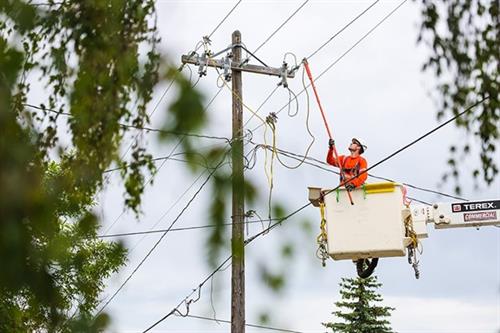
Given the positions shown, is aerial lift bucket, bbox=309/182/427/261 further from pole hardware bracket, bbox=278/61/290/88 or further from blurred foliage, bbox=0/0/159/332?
blurred foliage, bbox=0/0/159/332

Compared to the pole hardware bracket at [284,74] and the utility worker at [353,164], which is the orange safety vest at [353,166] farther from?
the pole hardware bracket at [284,74]

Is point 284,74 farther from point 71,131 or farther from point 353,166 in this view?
point 71,131

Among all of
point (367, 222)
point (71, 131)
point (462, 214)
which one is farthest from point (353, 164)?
point (71, 131)

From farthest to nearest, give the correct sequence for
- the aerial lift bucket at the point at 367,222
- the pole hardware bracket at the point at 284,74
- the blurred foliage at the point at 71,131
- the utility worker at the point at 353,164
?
the pole hardware bracket at the point at 284,74 → the utility worker at the point at 353,164 → the aerial lift bucket at the point at 367,222 → the blurred foliage at the point at 71,131

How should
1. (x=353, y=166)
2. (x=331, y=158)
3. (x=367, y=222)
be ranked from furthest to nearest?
(x=331, y=158) < (x=353, y=166) < (x=367, y=222)

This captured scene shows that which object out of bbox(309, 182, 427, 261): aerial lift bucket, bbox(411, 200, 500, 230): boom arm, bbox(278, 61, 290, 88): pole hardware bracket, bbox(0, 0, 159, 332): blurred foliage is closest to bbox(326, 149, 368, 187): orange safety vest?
bbox(309, 182, 427, 261): aerial lift bucket

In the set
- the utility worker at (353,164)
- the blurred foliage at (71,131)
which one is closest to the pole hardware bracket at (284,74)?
the utility worker at (353,164)

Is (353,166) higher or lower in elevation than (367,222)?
higher

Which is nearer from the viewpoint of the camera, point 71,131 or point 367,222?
point 71,131

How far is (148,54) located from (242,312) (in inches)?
406

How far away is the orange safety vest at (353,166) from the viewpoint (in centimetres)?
1148

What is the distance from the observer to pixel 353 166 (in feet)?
38.8

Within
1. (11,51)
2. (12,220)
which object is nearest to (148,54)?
(11,51)

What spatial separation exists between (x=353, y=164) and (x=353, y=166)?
0.11 ft
